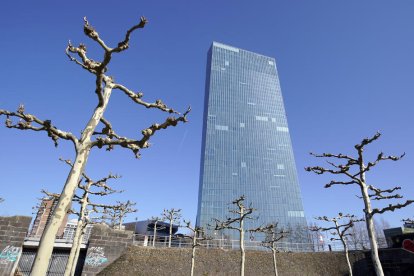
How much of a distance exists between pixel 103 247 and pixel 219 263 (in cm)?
1381

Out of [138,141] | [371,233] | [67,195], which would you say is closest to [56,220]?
[67,195]

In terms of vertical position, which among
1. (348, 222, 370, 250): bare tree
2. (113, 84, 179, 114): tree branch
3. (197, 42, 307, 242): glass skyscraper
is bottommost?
(113, 84, 179, 114): tree branch

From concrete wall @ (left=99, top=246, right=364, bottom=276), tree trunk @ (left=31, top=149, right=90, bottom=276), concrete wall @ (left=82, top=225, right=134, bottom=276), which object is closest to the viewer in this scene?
tree trunk @ (left=31, top=149, right=90, bottom=276)

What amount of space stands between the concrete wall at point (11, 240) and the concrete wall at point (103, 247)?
211 inches

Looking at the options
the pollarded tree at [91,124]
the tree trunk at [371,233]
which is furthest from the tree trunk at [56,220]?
the tree trunk at [371,233]

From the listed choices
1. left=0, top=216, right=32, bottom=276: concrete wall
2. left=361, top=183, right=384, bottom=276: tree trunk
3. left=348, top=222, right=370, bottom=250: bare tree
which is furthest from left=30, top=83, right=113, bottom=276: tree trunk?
left=348, top=222, right=370, bottom=250: bare tree

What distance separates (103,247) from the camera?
23766 millimetres

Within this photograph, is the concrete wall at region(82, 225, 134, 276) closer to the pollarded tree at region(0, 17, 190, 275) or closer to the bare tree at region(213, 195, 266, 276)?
the bare tree at region(213, 195, 266, 276)

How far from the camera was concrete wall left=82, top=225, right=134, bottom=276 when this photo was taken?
2273cm

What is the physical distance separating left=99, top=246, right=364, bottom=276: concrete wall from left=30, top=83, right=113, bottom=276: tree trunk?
2237cm

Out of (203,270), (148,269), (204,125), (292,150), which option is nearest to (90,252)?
(148,269)

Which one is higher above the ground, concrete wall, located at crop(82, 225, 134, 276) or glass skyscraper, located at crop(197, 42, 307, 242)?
glass skyscraper, located at crop(197, 42, 307, 242)

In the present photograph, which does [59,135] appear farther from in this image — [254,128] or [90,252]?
[254,128]

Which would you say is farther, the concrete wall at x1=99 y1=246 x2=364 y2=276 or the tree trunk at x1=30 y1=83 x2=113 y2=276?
the concrete wall at x1=99 y1=246 x2=364 y2=276
